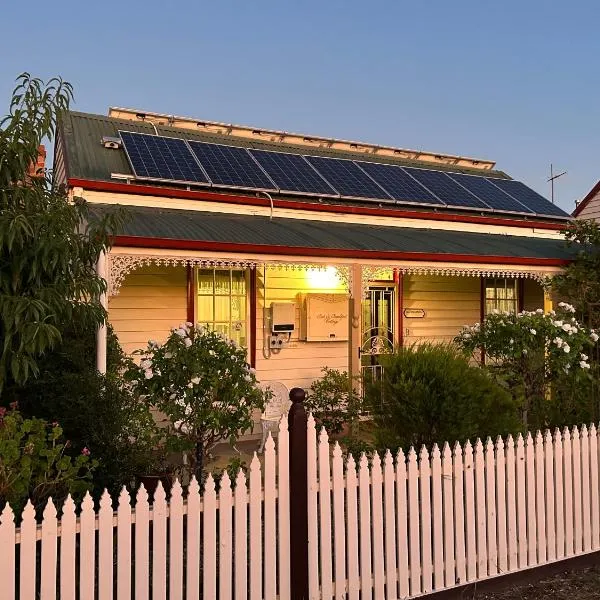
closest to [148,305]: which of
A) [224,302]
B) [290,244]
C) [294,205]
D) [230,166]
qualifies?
A: [224,302]

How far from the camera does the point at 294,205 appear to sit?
421 inches

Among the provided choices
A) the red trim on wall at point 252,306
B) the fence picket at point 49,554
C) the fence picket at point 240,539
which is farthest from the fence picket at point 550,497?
the red trim on wall at point 252,306

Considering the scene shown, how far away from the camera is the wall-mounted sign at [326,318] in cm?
1034

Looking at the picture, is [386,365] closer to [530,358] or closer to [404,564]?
[404,564]

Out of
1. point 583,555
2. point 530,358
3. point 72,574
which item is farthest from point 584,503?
point 72,574

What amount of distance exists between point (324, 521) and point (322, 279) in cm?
694

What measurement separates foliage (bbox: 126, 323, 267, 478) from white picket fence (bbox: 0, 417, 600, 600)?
3.94 ft

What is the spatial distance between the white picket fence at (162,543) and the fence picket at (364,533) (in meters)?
0.52

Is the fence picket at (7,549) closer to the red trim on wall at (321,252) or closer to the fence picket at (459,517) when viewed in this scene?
the fence picket at (459,517)

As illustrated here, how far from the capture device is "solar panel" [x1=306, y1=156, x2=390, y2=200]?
38.6 feet

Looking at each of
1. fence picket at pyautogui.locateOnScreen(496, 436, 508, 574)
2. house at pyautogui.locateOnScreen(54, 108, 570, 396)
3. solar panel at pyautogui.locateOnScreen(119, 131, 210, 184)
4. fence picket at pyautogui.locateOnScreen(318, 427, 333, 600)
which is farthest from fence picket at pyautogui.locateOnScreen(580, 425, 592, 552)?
solar panel at pyautogui.locateOnScreen(119, 131, 210, 184)

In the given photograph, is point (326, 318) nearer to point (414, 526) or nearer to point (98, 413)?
point (98, 413)

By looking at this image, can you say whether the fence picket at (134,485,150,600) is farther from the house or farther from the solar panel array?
the solar panel array

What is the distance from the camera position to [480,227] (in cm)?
1254
